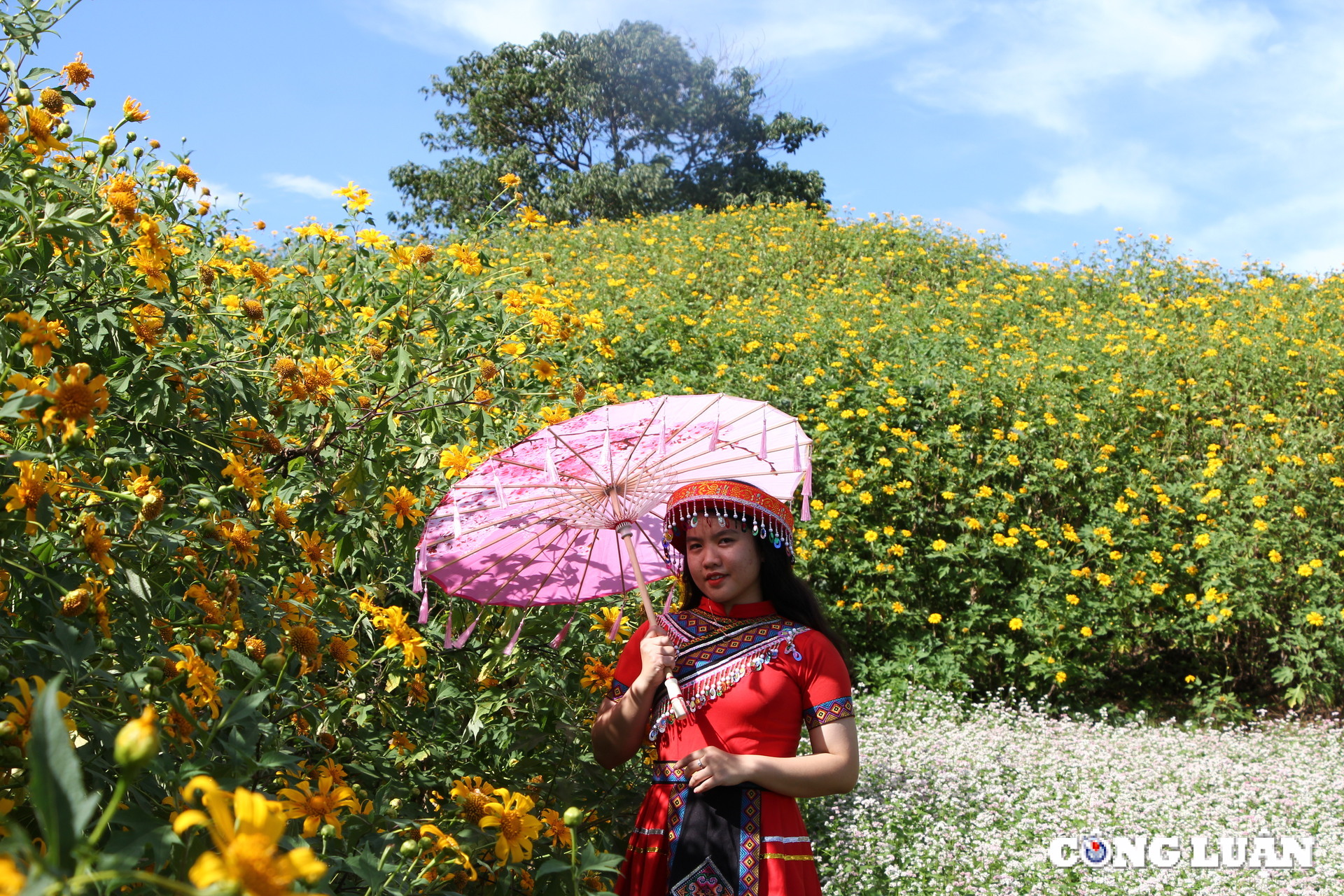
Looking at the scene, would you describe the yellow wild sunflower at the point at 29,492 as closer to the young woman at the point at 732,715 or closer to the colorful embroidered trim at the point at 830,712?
the young woman at the point at 732,715

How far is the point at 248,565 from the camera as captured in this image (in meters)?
1.55

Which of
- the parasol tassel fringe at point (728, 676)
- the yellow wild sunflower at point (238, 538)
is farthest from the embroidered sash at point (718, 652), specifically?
the yellow wild sunflower at point (238, 538)

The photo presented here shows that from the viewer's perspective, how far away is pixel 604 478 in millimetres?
2055

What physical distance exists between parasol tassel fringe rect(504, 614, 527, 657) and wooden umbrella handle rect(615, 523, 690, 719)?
242 mm

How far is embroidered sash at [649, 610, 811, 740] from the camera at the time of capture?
1.81 metres

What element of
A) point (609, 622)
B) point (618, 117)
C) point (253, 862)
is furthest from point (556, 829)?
point (618, 117)

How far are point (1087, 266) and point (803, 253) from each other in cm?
272

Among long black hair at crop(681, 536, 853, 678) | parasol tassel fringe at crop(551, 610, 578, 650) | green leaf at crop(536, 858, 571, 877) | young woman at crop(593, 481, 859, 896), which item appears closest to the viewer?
green leaf at crop(536, 858, 571, 877)

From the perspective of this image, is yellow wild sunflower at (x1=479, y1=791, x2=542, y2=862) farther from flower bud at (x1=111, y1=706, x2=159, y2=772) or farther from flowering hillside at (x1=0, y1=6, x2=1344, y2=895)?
flower bud at (x1=111, y1=706, x2=159, y2=772)

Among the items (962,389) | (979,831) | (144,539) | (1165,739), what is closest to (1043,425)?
(962,389)

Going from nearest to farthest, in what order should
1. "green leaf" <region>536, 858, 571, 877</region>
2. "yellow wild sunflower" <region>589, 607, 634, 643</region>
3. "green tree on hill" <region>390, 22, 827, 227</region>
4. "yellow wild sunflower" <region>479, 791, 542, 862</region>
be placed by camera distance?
"green leaf" <region>536, 858, 571, 877</region>
"yellow wild sunflower" <region>479, 791, 542, 862</region>
"yellow wild sunflower" <region>589, 607, 634, 643</region>
"green tree on hill" <region>390, 22, 827, 227</region>

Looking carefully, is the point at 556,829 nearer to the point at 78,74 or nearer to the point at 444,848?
the point at 444,848

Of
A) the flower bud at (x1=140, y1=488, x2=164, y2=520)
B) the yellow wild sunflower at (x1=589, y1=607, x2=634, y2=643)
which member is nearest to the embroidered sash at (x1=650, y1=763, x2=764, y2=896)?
the yellow wild sunflower at (x1=589, y1=607, x2=634, y2=643)

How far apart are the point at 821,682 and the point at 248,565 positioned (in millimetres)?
937
